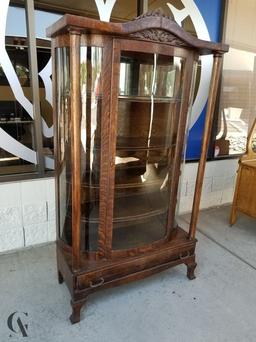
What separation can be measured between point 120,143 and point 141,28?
57 centimetres

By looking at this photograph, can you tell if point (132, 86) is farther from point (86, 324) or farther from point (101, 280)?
point (86, 324)

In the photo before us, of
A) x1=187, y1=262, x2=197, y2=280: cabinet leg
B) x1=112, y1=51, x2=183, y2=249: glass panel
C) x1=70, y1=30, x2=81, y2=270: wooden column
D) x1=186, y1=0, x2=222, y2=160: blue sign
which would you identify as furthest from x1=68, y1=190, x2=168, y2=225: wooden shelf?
x1=186, y1=0, x2=222, y2=160: blue sign

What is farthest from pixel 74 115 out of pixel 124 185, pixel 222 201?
pixel 222 201

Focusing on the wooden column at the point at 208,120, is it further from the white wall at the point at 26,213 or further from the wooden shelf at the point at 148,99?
the white wall at the point at 26,213

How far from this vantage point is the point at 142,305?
160 cm

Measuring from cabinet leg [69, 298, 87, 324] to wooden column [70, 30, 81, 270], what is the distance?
8.0 inches

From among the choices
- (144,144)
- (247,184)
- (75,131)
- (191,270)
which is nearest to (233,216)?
(247,184)

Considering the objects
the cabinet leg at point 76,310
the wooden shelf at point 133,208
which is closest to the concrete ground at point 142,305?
the cabinet leg at point 76,310

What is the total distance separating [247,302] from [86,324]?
977 mm

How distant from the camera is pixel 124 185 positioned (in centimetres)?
158

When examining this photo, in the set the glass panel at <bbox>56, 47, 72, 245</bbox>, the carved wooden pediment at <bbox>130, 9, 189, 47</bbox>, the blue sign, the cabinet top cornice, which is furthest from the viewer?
the blue sign

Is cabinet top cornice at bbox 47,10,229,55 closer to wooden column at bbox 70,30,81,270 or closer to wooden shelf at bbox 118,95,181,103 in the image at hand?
wooden column at bbox 70,30,81,270

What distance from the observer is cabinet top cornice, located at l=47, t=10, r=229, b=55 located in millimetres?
1062

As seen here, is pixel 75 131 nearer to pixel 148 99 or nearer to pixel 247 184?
pixel 148 99
